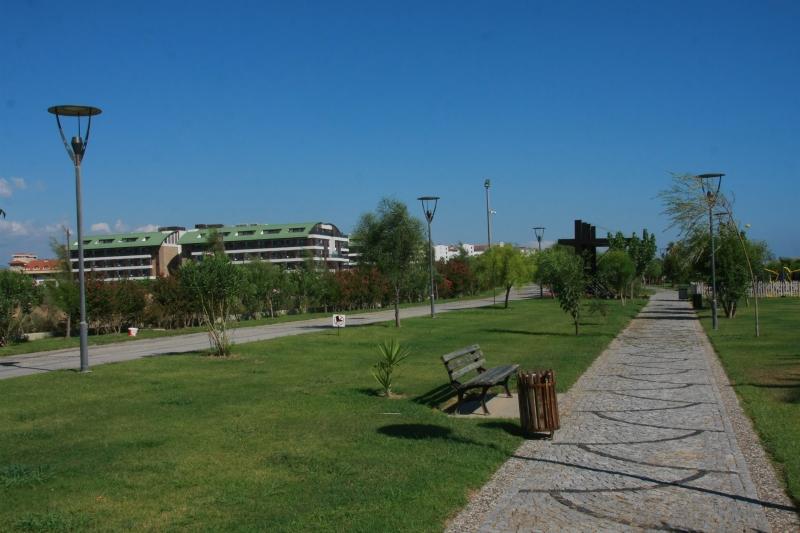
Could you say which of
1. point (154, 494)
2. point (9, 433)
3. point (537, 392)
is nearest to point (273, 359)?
point (9, 433)

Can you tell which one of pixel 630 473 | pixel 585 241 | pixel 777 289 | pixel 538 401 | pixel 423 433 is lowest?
pixel 630 473

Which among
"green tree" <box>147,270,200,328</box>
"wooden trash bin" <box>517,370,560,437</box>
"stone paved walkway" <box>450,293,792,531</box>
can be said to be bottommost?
"stone paved walkway" <box>450,293,792,531</box>

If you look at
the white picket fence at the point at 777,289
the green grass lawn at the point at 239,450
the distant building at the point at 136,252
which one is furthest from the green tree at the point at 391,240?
the distant building at the point at 136,252

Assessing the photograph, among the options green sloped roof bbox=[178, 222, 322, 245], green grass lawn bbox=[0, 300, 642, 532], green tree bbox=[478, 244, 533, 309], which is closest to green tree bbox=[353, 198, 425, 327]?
green grass lawn bbox=[0, 300, 642, 532]

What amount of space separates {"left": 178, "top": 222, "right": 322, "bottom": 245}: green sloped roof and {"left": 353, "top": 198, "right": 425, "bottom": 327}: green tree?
7410 cm

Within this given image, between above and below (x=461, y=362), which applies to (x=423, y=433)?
below

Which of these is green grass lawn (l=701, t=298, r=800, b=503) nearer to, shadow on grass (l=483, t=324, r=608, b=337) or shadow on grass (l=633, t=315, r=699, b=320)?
shadow on grass (l=483, t=324, r=608, b=337)

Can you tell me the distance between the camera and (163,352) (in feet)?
74.9

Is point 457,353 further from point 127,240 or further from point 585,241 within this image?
point 127,240

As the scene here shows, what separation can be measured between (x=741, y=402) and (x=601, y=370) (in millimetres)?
4928

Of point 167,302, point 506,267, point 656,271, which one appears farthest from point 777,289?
point 167,302

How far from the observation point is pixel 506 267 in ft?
174

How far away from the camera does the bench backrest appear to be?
39.6 ft

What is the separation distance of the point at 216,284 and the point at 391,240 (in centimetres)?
1317
